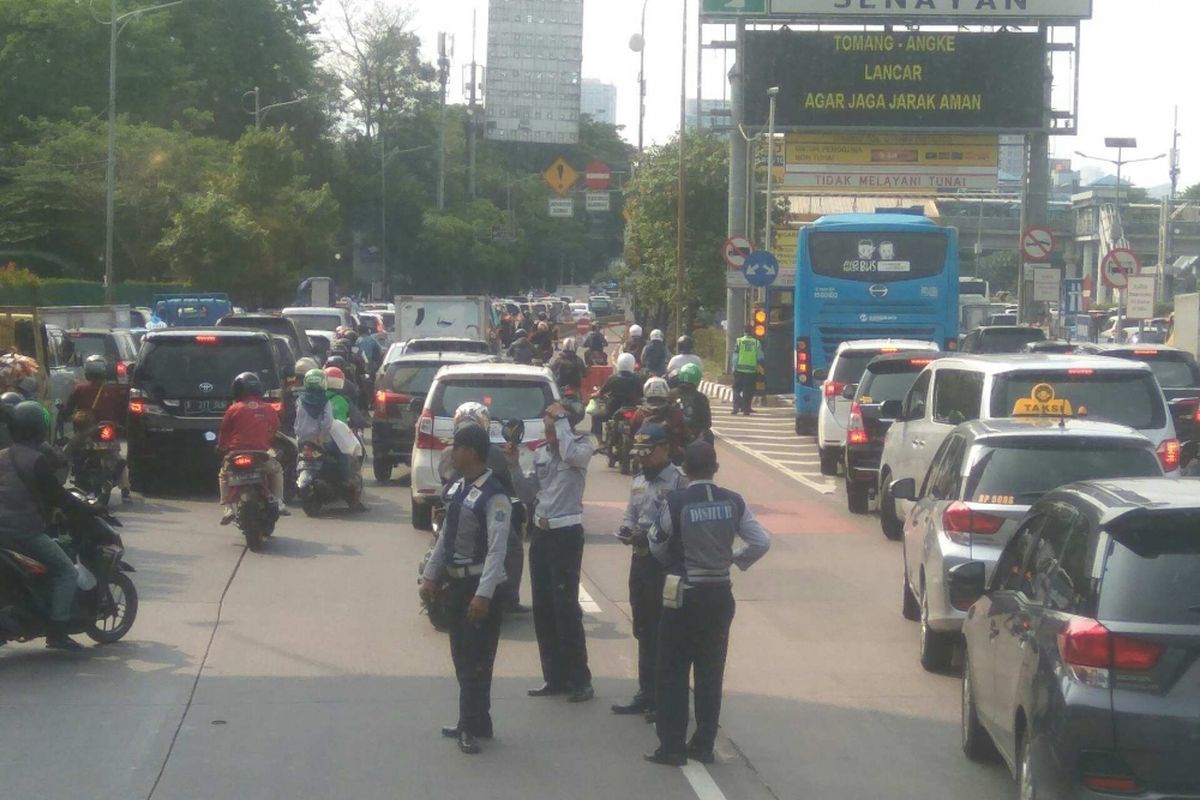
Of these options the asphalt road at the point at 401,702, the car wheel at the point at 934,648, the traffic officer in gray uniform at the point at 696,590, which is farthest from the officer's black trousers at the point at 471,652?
the car wheel at the point at 934,648

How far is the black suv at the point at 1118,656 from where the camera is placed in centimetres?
551

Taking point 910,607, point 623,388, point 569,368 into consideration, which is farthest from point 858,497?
point 910,607

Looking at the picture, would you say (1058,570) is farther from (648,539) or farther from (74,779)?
(74,779)

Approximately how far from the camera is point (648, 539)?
26.8 feet

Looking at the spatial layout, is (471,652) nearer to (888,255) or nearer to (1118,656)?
(1118,656)

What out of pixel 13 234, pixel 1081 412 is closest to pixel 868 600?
pixel 1081 412

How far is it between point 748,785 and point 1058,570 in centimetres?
194

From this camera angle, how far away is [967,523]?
9969 mm

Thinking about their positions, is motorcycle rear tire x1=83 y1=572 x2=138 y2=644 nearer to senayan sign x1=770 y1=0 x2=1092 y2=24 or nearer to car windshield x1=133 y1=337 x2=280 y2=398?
car windshield x1=133 y1=337 x2=280 y2=398

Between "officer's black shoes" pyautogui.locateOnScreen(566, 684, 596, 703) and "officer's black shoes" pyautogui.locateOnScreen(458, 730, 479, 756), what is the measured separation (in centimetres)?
121

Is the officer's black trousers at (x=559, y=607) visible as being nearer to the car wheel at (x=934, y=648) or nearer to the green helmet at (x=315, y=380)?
the car wheel at (x=934, y=648)

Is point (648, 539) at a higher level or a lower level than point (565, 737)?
higher

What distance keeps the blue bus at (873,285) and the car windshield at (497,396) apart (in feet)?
39.6

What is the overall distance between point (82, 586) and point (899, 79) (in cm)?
2797
